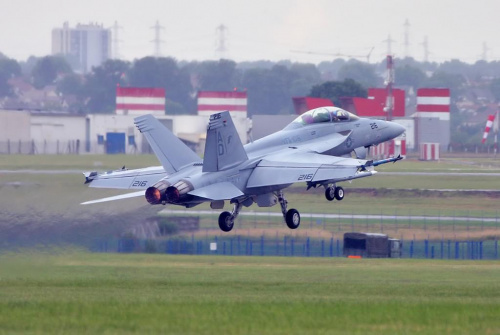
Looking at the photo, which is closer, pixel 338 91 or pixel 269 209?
pixel 269 209

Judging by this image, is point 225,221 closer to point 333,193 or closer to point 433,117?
point 333,193

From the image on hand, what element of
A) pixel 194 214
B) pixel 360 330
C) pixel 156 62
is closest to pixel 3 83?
pixel 156 62

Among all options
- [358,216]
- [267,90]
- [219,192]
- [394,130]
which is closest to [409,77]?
[267,90]

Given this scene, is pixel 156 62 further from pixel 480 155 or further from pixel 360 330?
pixel 360 330

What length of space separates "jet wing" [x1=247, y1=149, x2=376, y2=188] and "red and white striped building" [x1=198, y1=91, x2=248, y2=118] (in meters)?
83.0

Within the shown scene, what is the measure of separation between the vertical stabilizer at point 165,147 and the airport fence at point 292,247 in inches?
554

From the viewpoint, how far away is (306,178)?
3534 centimetres

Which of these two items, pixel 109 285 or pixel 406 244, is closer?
pixel 109 285

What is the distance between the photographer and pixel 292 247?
52094mm

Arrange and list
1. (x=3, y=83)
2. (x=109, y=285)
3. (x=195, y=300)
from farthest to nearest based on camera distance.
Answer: (x=3, y=83), (x=109, y=285), (x=195, y=300)

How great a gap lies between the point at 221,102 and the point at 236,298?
96.8 metres

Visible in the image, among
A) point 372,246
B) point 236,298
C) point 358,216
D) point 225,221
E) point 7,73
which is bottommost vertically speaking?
point 372,246

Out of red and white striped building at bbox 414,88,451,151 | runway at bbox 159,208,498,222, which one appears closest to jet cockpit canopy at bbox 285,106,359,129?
runway at bbox 159,208,498,222

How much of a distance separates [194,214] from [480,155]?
181 feet
